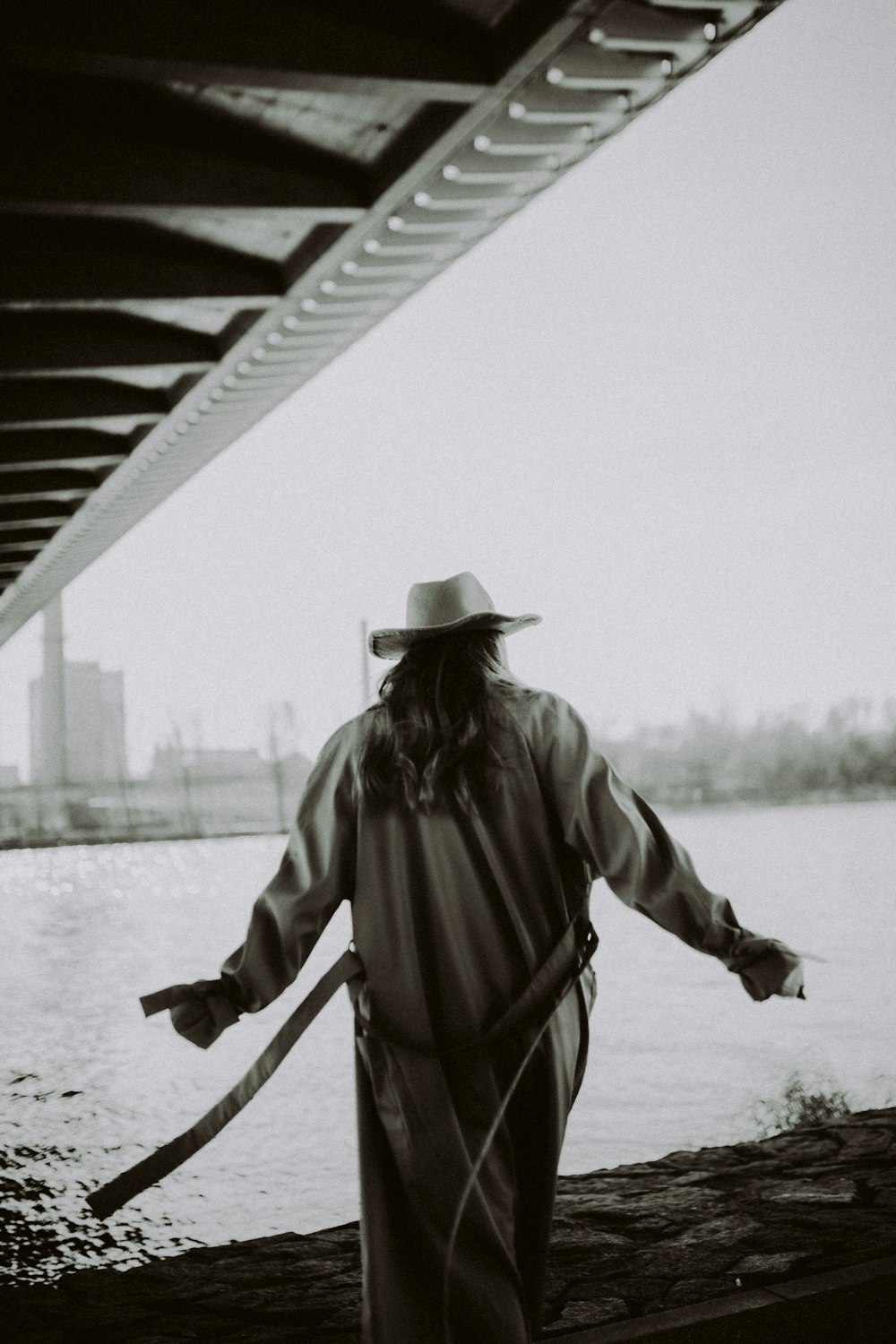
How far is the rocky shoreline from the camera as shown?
157 inches

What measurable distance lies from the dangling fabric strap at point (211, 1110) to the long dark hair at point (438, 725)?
417 mm

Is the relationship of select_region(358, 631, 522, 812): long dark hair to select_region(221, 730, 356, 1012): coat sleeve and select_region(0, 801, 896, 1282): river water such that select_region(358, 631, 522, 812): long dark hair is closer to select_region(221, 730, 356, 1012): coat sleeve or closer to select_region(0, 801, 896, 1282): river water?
select_region(221, 730, 356, 1012): coat sleeve

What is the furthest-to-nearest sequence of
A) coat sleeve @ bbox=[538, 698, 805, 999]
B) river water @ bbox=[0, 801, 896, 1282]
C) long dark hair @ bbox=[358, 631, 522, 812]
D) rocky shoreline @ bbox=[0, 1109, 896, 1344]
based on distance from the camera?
1. river water @ bbox=[0, 801, 896, 1282]
2. rocky shoreline @ bbox=[0, 1109, 896, 1344]
3. long dark hair @ bbox=[358, 631, 522, 812]
4. coat sleeve @ bbox=[538, 698, 805, 999]

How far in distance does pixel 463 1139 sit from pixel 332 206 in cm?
347

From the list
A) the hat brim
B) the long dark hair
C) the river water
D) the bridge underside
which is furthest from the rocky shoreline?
the bridge underside

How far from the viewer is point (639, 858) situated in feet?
9.89

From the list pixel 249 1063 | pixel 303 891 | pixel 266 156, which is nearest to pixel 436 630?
pixel 303 891

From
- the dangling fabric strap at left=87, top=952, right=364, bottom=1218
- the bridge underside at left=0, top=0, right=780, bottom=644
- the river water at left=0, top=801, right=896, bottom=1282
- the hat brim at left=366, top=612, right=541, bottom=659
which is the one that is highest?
the bridge underside at left=0, top=0, right=780, bottom=644

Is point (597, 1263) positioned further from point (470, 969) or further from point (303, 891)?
point (303, 891)

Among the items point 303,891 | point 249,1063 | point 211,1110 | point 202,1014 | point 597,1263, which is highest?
point 303,891

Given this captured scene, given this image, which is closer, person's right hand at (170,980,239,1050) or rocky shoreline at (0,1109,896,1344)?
person's right hand at (170,980,239,1050)

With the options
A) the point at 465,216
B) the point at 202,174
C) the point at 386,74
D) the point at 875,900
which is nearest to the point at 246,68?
the point at 386,74

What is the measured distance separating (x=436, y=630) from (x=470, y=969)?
2.54ft

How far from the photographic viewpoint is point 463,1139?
299 centimetres
